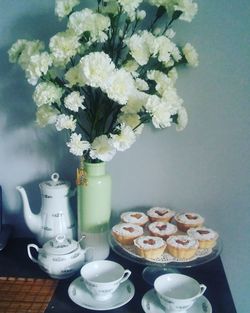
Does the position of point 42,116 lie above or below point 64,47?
below

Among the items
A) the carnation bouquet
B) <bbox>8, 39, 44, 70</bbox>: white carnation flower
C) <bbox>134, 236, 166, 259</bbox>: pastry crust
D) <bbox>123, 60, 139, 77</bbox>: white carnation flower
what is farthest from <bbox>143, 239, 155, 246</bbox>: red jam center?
<bbox>8, 39, 44, 70</bbox>: white carnation flower

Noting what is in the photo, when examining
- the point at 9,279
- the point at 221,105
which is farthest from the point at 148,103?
the point at 9,279

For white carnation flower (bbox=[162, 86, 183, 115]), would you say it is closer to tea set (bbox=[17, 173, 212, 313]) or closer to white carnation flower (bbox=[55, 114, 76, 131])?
white carnation flower (bbox=[55, 114, 76, 131])

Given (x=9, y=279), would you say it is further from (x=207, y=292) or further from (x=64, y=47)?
(x=64, y=47)

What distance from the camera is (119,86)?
32.0 inches

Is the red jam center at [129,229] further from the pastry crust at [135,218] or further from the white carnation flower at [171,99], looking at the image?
the white carnation flower at [171,99]

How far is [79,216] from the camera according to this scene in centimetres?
105

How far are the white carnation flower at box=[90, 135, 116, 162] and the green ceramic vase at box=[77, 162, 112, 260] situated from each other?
0.20 ft

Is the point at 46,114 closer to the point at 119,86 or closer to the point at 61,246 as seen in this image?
the point at 119,86

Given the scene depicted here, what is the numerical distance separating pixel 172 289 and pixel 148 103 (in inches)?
18.3

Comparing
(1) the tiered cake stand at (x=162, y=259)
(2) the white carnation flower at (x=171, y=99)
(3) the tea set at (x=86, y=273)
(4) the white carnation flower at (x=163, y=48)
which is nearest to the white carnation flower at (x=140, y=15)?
(4) the white carnation flower at (x=163, y=48)

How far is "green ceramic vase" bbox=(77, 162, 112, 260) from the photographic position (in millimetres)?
1000

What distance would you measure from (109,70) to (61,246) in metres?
0.49

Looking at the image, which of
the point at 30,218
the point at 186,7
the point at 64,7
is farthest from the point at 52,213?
the point at 186,7
